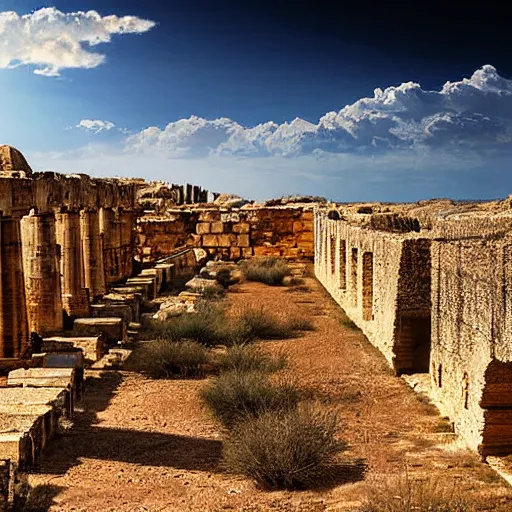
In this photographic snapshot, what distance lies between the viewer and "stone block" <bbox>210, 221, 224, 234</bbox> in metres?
28.5

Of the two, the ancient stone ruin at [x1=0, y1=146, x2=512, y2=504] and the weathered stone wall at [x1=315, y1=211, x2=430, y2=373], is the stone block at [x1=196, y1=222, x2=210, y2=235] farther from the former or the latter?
the weathered stone wall at [x1=315, y1=211, x2=430, y2=373]

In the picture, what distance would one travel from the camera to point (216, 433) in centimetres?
799

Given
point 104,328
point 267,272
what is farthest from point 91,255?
point 267,272

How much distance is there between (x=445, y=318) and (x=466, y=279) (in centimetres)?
111

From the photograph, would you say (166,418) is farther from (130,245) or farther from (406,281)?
(130,245)

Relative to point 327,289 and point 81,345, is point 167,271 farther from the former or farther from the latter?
point 81,345

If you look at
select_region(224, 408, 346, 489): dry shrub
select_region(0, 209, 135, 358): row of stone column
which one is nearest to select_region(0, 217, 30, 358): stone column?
select_region(0, 209, 135, 358): row of stone column

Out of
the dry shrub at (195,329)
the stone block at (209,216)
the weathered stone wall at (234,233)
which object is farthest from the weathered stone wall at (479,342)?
the stone block at (209,216)

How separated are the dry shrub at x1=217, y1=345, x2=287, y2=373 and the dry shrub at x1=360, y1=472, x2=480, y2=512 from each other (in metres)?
4.71

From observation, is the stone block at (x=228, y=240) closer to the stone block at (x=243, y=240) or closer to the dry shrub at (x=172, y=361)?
the stone block at (x=243, y=240)

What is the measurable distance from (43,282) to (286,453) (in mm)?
7780

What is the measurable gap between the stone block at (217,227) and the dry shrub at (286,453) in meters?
22.0

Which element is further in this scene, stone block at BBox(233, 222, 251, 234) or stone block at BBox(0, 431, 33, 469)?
stone block at BBox(233, 222, 251, 234)

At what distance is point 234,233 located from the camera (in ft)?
93.4
